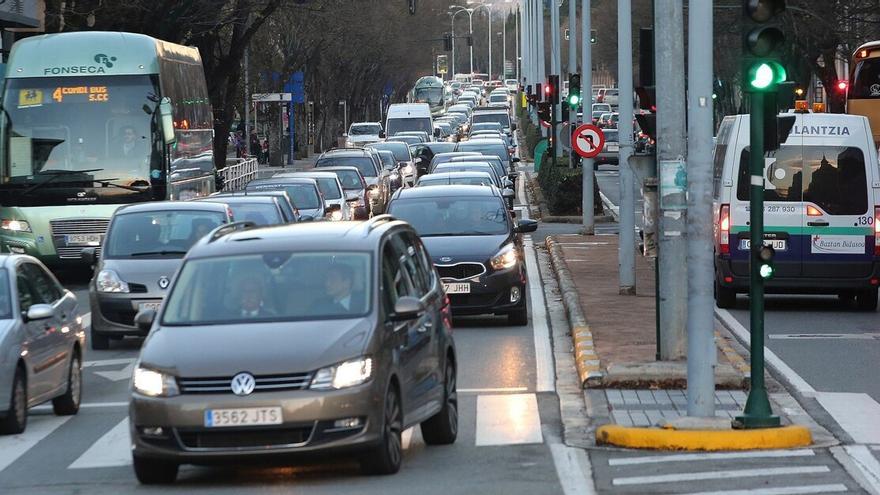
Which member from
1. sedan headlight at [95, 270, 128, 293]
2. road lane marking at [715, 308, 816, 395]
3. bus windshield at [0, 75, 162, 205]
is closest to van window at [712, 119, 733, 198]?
road lane marking at [715, 308, 816, 395]

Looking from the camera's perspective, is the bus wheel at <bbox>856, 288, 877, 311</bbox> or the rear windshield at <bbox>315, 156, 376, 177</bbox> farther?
the rear windshield at <bbox>315, 156, 376, 177</bbox>

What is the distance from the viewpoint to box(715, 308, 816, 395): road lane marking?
14547 mm

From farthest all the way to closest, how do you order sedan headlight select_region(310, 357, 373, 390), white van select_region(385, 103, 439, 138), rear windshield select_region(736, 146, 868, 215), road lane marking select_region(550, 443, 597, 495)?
1. white van select_region(385, 103, 439, 138)
2. rear windshield select_region(736, 146, 868, 215)
3. road lane marking select_region(550, 443, 597, 495)
4. sedan headlight select_region(310, 357, 373, 390)

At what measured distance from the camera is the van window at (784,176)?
68.7 feet

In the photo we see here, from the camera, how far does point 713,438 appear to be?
36.9 ft

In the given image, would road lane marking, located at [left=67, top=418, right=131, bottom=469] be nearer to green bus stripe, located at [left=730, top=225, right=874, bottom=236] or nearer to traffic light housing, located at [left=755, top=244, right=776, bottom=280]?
traffic light housing, located at [left=755, top=244, right=776, bottom=280]

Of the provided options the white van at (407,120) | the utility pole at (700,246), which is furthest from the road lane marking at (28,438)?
the white van at (407,120)

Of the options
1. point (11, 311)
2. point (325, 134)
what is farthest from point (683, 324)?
point (325, 134)

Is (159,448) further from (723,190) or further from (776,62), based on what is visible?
(723,190)

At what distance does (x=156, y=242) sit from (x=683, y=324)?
21.7ft

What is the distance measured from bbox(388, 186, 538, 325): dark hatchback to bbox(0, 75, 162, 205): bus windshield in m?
6.96

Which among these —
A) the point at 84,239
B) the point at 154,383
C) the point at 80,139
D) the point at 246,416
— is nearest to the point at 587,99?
the point at 80,139

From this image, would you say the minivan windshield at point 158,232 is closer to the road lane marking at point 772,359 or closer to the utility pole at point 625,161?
the utility pole at point 625,161

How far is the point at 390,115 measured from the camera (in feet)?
233
